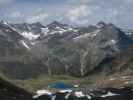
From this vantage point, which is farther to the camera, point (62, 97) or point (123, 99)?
point (62, 97)

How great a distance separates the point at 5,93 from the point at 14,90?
14.3 meters

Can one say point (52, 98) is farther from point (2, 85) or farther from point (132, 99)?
point (132, 99)

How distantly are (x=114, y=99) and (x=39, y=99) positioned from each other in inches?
1173

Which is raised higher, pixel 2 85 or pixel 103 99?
pixel 2 85

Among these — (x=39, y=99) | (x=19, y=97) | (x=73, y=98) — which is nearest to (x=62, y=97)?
(x=73, y=98)

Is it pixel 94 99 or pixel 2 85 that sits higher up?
pixel 2 85

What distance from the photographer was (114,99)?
507ft

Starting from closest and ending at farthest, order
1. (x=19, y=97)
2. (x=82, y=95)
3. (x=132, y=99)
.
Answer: (x=19, y=97) → (x=132, y=99) → (x=82, y=95)

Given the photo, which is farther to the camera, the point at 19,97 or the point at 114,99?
the point at 114,99

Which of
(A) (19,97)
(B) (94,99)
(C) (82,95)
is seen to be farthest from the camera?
(C) (82,95)

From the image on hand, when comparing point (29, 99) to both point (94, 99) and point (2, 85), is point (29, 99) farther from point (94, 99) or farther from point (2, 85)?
point (94, 99)

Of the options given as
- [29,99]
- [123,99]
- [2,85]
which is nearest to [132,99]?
[123,99]

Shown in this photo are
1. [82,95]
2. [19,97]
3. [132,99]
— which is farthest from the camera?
[82,95]

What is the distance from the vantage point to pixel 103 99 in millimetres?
157500
